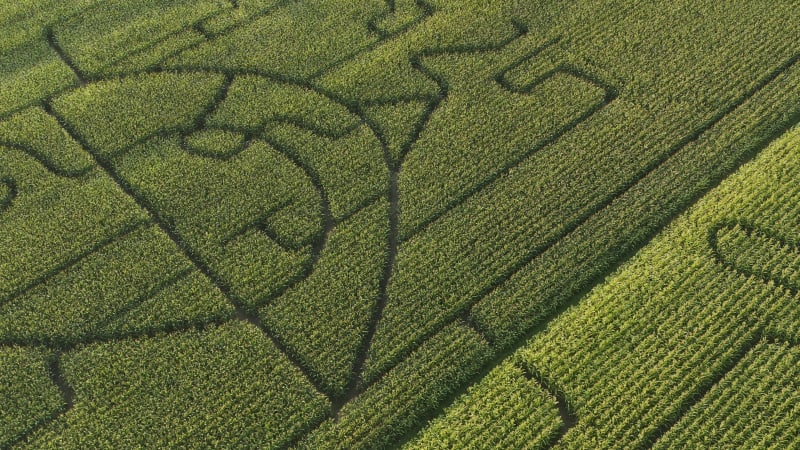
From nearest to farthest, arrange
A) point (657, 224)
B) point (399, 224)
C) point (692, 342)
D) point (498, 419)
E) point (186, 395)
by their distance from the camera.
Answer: point (498, 419), point (186, 395), point (692, 342), point (657, 224), point (399, 224)

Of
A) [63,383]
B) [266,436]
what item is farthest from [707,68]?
[63,383]

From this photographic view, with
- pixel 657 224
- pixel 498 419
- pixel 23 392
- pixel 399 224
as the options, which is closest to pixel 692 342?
pixel 657 224

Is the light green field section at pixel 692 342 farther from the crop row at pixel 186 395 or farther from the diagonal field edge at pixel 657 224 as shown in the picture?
the crop row at pixel 186 395

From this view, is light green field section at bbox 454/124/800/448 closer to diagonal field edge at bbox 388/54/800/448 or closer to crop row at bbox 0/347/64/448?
diagonal field edge at bbox 388/54/800/448

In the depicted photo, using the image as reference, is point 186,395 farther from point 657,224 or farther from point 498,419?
point 657,224

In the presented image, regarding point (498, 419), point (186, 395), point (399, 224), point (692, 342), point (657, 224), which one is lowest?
point (692, 342)

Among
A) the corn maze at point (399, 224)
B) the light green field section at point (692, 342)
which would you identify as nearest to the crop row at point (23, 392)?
the corn maze at point (399, 224)

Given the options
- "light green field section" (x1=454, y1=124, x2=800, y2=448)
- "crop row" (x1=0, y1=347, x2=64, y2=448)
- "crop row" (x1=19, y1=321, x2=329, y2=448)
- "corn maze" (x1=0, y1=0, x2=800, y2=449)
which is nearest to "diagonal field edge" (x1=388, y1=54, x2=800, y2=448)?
"corn maze" (x1=0, y1=0, x2=800, y2=449)

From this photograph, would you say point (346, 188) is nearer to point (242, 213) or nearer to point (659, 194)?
point (242, 213)

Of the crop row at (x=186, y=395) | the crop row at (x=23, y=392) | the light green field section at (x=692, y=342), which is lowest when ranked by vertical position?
the light green field section at (x=692, y=342)
